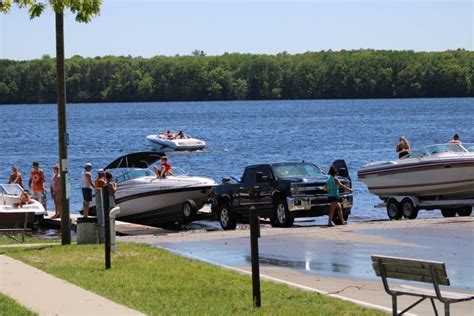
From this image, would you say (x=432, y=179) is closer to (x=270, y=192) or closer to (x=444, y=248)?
(x=270, y=192)

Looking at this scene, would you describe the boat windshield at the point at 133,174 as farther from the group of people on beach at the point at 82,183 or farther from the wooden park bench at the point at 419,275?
the wooden park bench at the point at 419,275

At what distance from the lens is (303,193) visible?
89.1ft

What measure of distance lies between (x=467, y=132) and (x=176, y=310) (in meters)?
91.3

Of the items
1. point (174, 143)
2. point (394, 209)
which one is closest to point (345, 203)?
point (394, 209)

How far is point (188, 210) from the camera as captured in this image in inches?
1262

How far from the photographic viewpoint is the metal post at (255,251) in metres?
13.8

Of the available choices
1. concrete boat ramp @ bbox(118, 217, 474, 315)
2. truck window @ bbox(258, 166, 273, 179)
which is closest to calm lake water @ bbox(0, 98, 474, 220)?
truck window @ bbox(258, 166, 273, 179)

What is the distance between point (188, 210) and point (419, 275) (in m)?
20.1

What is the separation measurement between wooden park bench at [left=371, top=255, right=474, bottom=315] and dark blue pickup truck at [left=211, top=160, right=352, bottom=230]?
14.2 m

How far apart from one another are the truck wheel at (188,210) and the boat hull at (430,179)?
5389 mm

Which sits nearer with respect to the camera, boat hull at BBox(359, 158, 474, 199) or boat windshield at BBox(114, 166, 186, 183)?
boat hull at BBox(359, 158, 474, 199)

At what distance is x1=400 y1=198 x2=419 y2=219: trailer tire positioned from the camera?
30.2 meters

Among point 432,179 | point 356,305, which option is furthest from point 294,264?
point 432,179

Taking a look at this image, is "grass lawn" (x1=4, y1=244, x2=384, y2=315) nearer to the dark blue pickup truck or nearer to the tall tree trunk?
the tall tree trunk
